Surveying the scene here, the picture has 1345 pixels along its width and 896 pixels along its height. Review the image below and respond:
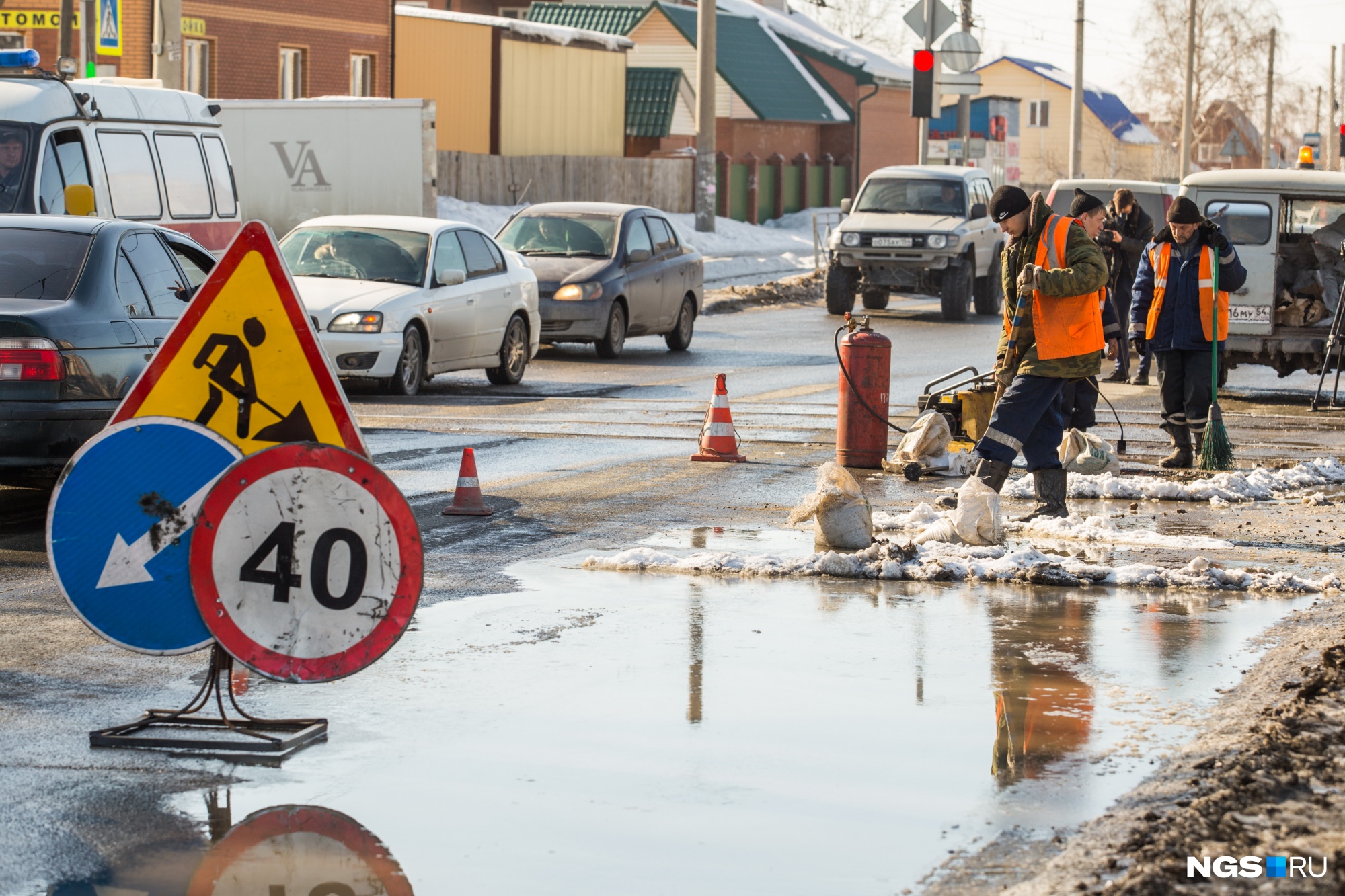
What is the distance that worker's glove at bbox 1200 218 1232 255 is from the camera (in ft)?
41.1

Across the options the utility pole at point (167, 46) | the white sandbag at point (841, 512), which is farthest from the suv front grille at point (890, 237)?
the white sandbag at point (841, 512)

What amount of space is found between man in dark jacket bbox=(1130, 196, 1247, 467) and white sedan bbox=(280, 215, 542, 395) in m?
6.30

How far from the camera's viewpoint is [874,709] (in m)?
5.95

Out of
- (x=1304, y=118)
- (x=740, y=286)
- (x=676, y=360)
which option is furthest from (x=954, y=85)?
(x=1304, y=118)

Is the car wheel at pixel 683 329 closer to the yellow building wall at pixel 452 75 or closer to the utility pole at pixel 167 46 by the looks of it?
the utility pole at pixel 167 46

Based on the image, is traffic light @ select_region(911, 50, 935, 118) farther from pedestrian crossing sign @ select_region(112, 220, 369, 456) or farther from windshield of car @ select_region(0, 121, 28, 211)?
pedestrian crossing sign @ select_region(112, 220, 369, 456)

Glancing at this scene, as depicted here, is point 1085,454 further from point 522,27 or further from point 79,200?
point 522,27

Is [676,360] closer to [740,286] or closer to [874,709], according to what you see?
[740,286]

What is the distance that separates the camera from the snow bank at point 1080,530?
9094 mm

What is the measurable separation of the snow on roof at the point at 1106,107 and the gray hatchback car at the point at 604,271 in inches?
3201

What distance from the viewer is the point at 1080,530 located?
9.38 m

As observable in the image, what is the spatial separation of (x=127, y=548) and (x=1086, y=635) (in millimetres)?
3554

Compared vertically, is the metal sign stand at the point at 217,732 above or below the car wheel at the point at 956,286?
below

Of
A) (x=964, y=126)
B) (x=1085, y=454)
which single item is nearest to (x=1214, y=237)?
(x=1085, y=454)
